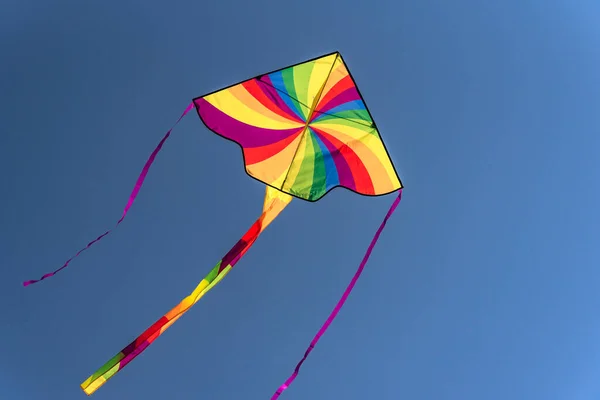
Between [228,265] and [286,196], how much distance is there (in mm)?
412

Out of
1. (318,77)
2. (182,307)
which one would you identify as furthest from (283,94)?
(182,307)

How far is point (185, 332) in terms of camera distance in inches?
104

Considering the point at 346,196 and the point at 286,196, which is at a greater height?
the point at 286,196

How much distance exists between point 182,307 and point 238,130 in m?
0.77

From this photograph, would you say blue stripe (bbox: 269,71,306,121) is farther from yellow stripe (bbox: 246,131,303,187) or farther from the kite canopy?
yellow stripe (bbox: 246,131,303,187)

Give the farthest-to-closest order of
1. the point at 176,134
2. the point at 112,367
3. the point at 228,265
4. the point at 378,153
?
the point at 176,134, the point at 378,153, the point at 228,265, the point at 112,367

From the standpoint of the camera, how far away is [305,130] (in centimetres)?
207

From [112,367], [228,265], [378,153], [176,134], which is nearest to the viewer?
[112,367]

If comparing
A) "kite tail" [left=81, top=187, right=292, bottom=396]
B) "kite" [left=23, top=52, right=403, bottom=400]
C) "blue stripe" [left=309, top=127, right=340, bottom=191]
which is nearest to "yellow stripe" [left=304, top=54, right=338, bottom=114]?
"kite" [left=23, top=52, right=403, bottom=400]

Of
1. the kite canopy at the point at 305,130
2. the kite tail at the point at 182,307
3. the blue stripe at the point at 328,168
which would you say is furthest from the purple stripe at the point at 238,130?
the kite tail at the point at 182,307

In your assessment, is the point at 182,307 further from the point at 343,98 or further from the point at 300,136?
the point at 343,98

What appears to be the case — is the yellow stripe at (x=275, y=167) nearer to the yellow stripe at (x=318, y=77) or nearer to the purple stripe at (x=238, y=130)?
the purple stripe at (x=238, y=130)

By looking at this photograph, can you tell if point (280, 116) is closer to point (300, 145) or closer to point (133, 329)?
point (300, 145)

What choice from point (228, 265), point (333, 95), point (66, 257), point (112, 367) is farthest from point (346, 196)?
point (66, 257)
